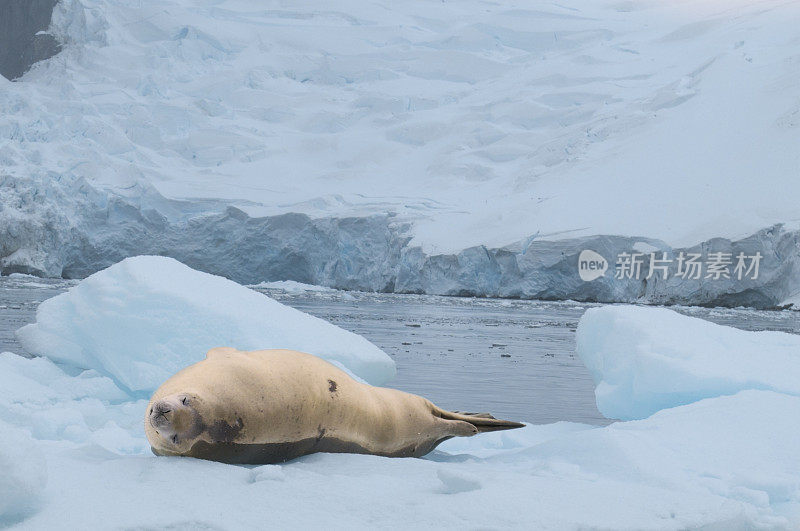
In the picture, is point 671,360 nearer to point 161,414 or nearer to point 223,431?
point 223,431

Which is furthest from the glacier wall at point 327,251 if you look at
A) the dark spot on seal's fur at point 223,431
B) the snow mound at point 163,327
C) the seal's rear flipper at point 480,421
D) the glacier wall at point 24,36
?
the dark spot on seal's fur at point 223,431

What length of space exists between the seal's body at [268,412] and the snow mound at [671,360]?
190cm

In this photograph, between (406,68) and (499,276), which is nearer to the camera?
(499,276)

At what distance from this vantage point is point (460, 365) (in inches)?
363

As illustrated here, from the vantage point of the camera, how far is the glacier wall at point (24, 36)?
40.4 metres

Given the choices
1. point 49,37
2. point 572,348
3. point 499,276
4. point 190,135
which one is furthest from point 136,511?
point 49,37

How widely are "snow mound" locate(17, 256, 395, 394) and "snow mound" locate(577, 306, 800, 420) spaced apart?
1529 millimetres

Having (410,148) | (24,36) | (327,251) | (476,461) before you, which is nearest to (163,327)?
(476,461)

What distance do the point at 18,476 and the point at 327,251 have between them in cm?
2626

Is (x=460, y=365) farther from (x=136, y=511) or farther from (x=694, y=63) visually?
(x=694, y=63)

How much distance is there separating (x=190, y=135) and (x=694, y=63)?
22608 millimetres

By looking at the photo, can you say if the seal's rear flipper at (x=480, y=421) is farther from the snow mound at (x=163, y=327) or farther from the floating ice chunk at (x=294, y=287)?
the floating ice chunk at (x=294, y=287)

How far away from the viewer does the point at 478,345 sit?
11.5 metres

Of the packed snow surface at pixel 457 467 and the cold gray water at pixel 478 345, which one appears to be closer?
the packed snow surface at pixel 457 467
